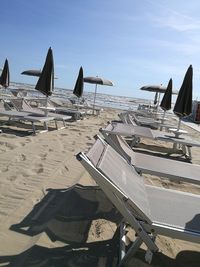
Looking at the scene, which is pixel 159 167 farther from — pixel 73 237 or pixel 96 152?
pixel 73 237

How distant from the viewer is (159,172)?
14.3ft

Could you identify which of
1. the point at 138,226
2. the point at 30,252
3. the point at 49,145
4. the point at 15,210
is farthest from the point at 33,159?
the point at 138,226

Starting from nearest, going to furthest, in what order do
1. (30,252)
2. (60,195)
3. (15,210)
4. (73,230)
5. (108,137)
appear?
Answer: 1. (30,252)
2. (73,230)
3. (15,210)
4. (60,195)
5. (108,137)

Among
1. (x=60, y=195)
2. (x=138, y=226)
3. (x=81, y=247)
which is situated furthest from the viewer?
(x=60, y=195)

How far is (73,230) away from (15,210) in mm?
661

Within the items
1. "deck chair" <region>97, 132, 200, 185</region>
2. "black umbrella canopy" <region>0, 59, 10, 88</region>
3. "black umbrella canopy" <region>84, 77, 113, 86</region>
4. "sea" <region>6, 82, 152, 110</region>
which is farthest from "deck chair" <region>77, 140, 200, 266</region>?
"sea" <region>6, 82, 152, 110</region>

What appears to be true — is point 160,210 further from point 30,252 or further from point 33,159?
point 33,159

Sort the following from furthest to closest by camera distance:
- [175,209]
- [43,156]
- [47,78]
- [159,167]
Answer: [47,78] → [43,156] → [159,167] → [175,209]

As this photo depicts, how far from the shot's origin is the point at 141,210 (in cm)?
262

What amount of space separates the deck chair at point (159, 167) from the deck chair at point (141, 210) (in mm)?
981

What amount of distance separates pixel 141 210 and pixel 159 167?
209 centimetres

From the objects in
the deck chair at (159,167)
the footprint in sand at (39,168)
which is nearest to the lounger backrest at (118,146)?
the deck chair at (159,167)

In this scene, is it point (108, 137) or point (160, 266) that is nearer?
point (160, 266)

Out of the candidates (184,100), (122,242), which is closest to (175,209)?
(122,242)
